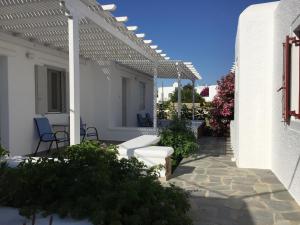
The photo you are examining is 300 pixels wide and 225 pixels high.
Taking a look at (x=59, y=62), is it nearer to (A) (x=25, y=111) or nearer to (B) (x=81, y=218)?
(A) (x=25, y=111)

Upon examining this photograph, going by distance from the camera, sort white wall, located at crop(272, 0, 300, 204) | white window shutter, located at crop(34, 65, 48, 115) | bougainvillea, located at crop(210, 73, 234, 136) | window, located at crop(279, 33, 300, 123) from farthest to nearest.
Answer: bougainvillea, located at crop(210, 73, 234, 136) < white window shutter, located at crop(34, 65, 48, 115) < window, located at crop(279, 33, 300, 123) < white wall, located at crop(272, 0, 300, 204)

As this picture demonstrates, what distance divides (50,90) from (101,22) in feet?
11.0

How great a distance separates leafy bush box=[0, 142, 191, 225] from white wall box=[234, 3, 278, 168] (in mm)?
3760

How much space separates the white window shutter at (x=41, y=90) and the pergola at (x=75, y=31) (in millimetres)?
716

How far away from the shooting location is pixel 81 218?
2.94 meters

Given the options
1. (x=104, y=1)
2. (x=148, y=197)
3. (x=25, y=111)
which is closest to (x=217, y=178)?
(x=148, y=197)

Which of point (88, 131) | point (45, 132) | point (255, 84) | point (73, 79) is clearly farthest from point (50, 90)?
point (255, 84)

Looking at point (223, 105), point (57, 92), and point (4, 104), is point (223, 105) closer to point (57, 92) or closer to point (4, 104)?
point (57, 92)

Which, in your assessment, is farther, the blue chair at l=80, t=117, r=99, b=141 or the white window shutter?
the blue chair at l=80, t=117, r=99, b=141

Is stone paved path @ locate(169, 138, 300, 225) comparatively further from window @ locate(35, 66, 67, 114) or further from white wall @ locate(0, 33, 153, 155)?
window @ locate(35, 66, 67, 114)

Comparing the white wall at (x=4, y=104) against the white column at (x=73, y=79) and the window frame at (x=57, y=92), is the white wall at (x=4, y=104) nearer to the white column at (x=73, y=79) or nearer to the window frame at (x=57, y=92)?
the window frame at (x=57, y=92)

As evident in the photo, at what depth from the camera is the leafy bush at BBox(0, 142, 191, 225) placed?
3.00 m

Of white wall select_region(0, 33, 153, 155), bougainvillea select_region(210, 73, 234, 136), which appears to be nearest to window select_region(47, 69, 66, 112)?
white wall select_region(0, 33, 153, 155)

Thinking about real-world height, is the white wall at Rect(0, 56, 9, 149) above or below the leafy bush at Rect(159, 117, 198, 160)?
above
